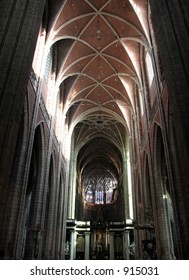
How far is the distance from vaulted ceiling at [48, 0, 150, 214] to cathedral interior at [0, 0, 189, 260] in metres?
0.08

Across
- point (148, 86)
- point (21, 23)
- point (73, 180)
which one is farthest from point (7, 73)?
point (73, 180)

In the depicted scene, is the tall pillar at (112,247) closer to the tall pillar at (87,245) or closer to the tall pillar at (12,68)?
the tall pillar at (87,245)

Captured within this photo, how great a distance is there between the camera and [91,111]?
27.0 m

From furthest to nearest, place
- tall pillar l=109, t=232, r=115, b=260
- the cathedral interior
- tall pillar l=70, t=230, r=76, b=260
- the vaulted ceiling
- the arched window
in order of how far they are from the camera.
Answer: tall pillar l=109, t=232, r=115, b=260 < tall pillar l=70, t=230, r=76, b=260 < the arched window < the vaulted ceiling < the cathedral interior

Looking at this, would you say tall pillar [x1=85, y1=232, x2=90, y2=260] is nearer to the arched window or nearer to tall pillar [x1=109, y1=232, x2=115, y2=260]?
tall pillar [x1=109, y1=232, x2=115, y2=260]

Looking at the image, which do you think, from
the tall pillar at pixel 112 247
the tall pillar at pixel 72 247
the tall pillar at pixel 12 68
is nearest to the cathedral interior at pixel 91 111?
the tall pillar at pixel 12 68

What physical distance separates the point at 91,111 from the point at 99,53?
8275mm

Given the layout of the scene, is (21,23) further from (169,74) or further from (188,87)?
(188,87)

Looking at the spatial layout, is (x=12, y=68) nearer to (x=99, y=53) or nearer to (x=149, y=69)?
(x=149, y=69)

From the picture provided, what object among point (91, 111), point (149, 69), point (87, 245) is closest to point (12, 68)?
point (149, 69)

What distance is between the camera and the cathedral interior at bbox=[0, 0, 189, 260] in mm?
7805

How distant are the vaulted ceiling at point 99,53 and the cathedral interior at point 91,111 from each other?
77mm

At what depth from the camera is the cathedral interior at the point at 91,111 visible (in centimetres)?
780

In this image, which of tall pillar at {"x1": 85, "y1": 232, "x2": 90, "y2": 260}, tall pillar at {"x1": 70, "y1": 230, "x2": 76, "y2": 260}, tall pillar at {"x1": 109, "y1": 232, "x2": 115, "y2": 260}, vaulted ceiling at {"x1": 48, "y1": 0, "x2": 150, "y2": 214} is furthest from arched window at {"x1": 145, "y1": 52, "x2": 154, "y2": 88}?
tall pillar at {"x1": 85, "y1": 232, "x2": 90, "y2": 260}
